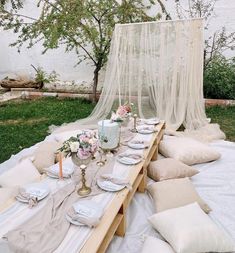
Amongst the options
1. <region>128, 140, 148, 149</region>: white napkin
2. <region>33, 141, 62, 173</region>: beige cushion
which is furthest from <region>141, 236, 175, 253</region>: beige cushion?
<region>33, 141, 62, 173</region>: beige cushion

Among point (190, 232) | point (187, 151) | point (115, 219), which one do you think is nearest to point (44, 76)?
point (187, 151)

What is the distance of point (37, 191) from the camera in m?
1.77

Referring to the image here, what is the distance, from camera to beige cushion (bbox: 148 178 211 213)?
2.05 metres

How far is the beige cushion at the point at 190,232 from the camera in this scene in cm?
161

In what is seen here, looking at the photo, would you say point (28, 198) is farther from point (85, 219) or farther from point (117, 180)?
point (117, 180)

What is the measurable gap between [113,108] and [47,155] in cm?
182

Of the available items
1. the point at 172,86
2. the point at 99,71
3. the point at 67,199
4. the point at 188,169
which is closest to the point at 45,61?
the point at 99,71

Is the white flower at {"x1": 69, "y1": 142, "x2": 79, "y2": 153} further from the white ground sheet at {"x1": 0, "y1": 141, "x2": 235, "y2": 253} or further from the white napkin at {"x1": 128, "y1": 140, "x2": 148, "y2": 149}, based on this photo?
the white napkin at {"x1": 128, "y1": 140, "x2": 148, "y2": 149}

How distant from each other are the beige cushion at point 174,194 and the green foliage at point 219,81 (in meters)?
3.64

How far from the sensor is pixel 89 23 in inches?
214

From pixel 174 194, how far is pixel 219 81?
388cm

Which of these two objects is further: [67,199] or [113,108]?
[113,108]

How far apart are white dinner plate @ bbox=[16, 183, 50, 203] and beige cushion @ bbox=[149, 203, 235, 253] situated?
71cm

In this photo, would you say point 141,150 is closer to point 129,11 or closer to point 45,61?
point 129,11
